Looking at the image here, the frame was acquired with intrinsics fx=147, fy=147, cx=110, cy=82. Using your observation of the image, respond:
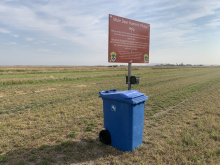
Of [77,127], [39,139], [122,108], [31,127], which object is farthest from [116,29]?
[31,127]

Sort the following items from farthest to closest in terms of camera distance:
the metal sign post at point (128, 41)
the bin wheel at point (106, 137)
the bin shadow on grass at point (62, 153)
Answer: the metal sign post at point (128, 41) < the bin wheel at point (106, 137) < the bin shadow on grass at point (62, 153)

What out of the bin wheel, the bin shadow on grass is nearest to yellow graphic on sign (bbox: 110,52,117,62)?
the bin wheel

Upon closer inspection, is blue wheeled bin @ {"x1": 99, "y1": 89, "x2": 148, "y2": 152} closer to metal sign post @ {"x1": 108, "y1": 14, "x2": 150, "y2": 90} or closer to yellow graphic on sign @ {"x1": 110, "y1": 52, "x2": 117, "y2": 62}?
yellow graphic on sign @ {"x1": 110, "y1": 52, "x2": 117, "y2": 62}

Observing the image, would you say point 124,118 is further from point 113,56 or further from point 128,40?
point 128,40

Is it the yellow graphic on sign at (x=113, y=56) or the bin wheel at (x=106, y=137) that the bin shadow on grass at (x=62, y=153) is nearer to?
the bin wheel at (x=106, y=137)

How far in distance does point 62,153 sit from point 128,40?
352cm

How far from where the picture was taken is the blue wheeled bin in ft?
10.3

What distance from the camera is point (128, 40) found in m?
4.48

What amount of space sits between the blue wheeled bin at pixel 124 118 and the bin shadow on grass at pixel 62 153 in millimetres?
265

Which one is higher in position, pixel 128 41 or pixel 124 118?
pixel 128 41

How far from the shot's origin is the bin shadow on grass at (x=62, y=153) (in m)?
3.08

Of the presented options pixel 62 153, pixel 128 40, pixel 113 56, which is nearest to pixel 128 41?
pixel 128 40

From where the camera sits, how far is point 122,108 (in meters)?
3.22

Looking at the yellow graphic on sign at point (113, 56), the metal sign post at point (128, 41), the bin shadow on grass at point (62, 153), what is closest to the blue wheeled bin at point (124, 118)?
the bin shadow on grass at point (62, 153)
